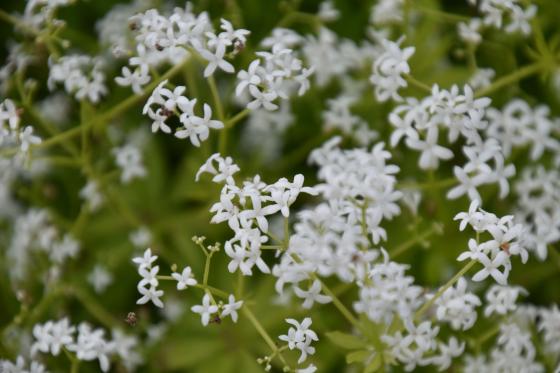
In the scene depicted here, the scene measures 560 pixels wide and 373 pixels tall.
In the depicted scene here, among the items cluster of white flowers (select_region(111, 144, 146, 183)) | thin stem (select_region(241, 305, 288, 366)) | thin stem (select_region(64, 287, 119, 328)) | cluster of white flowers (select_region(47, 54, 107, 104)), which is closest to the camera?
thin stem (select_region(241, 305, 288, 366))

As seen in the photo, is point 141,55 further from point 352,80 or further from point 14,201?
point 14,201

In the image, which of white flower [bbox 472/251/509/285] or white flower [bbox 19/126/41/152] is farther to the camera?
white flower [bbox 19/126/41/152]

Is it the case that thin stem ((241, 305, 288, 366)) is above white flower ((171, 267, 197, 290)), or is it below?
below

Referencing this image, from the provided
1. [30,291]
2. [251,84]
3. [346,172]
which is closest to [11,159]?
[30,291]

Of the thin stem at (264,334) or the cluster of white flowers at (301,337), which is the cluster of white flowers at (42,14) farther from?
the cluster of white flowers at (301,337)

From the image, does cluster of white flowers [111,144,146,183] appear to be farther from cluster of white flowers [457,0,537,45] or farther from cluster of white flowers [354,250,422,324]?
cluster of white flowers [457,0,537,45]

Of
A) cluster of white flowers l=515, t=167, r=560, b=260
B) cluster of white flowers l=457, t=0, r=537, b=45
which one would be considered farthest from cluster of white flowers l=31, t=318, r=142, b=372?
cluster of white flowers l=457, t=0, r=537, b=45

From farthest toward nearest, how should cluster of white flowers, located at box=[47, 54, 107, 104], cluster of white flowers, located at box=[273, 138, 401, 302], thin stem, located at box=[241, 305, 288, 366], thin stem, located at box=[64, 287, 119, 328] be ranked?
thin stem, located at box=[64, 287, 119, 328], cluster of white flowers, located at box=[47, 54, 107, 104], cluster of white flowers, located at box=[273, 138, 401, 302], thin stem, located at box=[241, 305, 288, 366]
